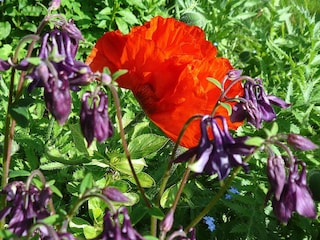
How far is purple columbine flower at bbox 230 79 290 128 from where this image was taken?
1.22 m

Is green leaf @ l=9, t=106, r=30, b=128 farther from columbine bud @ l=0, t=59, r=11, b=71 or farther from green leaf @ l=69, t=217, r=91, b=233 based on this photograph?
green leaf @ l=69, t=217, r=91, b=233

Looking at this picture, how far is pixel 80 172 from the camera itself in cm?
174

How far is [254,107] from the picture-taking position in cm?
122

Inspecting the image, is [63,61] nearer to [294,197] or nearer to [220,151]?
[220,151]

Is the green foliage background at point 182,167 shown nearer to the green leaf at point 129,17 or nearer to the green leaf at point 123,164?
the green leaf at point 123,164

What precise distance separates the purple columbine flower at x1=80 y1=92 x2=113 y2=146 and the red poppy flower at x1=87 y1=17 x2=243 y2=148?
385 millimetres

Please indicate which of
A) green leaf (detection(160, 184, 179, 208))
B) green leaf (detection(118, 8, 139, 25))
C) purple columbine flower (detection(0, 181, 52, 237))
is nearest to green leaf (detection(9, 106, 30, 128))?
purple columbine flower (detection(0, 181, 52, 237))

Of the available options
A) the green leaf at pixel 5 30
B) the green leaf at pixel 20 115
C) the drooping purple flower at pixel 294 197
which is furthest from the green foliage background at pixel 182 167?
the green leaf at pixel 5 30

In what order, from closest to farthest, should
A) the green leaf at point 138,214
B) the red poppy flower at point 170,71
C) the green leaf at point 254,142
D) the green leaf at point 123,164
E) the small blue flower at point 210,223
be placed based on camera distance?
the green leaf at point 254,142 < the green leaf at point 138,214 < the red poppy flower at point 170,71 < the green leaf at point 123,164 < the small blue flower at point 210,223

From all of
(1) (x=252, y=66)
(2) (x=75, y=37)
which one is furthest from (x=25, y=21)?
(2) (x=75, y=37)

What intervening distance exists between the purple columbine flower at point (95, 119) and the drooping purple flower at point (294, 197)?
0.26 m

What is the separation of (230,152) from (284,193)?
10 cm

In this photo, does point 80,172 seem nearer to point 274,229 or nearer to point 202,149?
point 274,229

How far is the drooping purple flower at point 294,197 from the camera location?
980 mm
